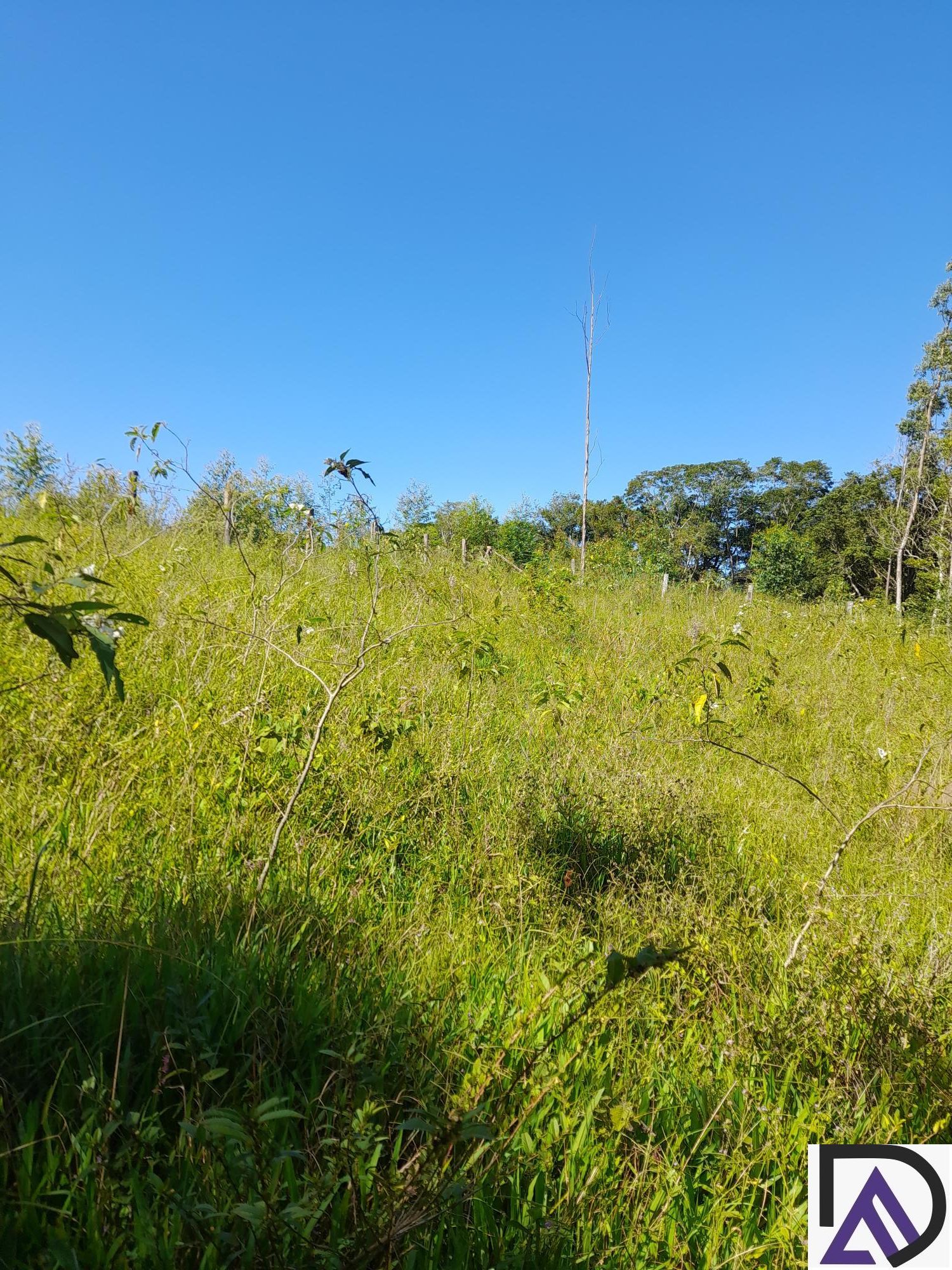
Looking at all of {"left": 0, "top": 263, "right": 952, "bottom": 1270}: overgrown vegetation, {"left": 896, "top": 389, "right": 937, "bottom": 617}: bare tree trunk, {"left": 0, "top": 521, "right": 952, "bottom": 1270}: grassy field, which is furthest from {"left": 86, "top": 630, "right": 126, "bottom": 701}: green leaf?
{"left": 896, "top": 389, "right": 937, "bottom": 617}: bare tree trunk

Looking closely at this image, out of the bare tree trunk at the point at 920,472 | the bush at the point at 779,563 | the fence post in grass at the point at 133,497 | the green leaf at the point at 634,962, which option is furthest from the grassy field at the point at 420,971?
the bush at the point at 779,563

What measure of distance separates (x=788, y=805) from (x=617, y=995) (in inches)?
77.2

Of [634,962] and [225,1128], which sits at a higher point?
[634,962]

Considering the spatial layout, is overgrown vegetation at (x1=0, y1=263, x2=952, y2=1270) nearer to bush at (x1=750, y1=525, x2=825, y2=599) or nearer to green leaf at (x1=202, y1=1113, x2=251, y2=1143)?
green leaf at (x1=202, y1=1113, x2=251, y2=1143)

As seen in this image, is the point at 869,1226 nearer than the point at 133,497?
Yes

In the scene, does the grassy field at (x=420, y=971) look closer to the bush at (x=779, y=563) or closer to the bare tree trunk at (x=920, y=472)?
the bare tree trunk at (x=920, y=472)

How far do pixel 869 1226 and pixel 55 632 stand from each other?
1914 mm

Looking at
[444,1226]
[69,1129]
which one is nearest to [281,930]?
[69,1129]

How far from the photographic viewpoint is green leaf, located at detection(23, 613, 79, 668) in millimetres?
949

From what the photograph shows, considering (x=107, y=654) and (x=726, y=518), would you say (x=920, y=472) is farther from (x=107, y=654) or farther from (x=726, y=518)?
(x=726, y=518)

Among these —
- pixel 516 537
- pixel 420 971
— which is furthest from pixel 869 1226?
pixel 516 537

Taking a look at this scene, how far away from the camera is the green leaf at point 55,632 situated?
95cm

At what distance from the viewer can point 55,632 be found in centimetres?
96

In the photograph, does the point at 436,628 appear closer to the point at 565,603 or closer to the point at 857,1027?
the point at 565,603
